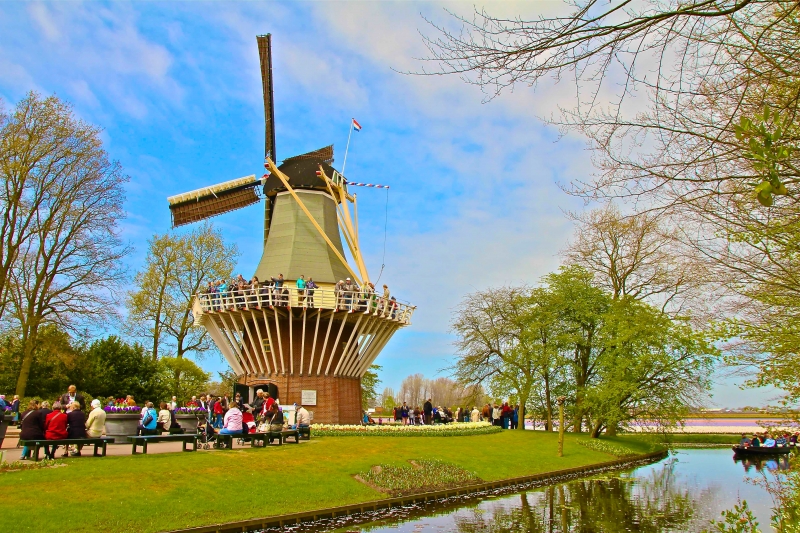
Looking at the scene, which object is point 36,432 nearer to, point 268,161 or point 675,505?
point 675,505

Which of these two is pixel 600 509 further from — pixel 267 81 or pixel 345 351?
pixel 267 81

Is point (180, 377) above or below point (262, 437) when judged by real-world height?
above

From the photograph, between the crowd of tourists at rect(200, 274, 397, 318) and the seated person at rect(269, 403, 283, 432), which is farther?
the crowd of tourists at rect(200, 274, 397, 318)

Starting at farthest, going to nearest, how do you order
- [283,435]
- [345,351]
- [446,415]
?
[446,415] → [345,351] → [283,435]

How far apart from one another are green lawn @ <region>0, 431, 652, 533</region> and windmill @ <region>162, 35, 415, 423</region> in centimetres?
665

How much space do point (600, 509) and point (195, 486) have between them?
28.6ft

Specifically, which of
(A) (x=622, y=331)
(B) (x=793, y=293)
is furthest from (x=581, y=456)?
(B) (x=793, y=293)

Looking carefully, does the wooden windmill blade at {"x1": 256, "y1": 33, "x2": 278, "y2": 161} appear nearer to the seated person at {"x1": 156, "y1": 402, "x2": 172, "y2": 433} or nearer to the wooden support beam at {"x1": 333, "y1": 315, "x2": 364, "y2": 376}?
the wooden support beam at {"x1": 333, "y1": 315, "x2": 364, "y2": 376}

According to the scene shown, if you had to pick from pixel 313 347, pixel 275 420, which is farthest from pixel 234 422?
pixel 313 347

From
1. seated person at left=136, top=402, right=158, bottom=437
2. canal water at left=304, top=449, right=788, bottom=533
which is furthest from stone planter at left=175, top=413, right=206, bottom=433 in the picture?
canal water at left=304, top=449, right=788, bottom=533

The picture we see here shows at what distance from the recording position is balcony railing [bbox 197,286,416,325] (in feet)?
81.9

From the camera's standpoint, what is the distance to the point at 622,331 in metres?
27.3

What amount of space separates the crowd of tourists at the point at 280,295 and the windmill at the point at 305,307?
4cm

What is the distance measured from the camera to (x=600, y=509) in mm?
14500
